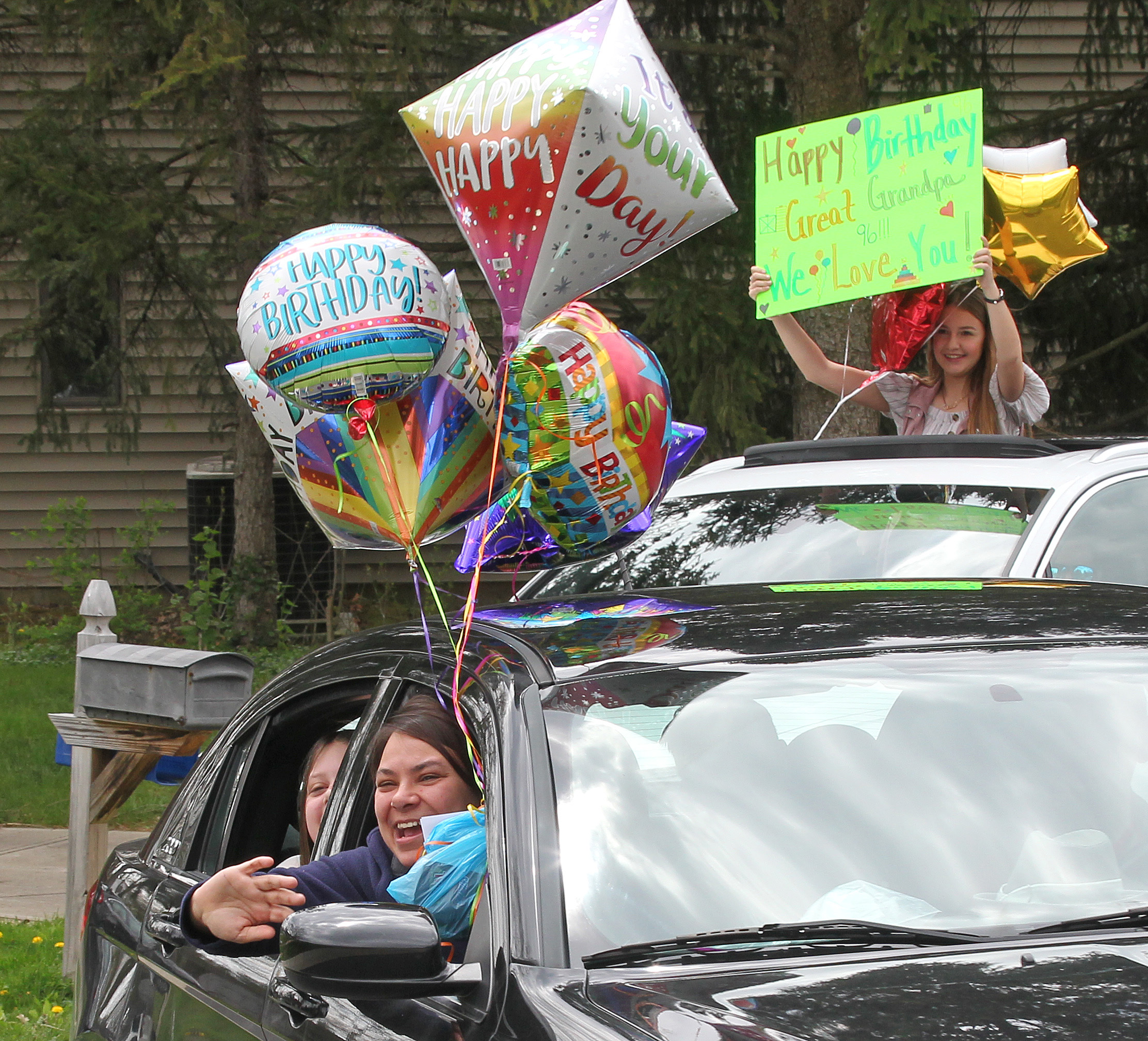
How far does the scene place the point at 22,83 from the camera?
1418 cm

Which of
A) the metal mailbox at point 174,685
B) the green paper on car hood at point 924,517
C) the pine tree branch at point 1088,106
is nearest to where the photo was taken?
the green paper on car hood at point 924,517

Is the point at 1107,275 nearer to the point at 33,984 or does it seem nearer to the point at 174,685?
the point at 174,685

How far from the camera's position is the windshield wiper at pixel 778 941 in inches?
86.3

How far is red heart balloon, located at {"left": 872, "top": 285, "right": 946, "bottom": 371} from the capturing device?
5766 millimetres

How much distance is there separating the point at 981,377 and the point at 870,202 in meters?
0.77

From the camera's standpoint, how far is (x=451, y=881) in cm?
262

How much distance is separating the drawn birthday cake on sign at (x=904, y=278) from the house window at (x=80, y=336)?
Answer: 6.21 metres

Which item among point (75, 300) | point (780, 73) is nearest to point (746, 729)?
point (780, 73)

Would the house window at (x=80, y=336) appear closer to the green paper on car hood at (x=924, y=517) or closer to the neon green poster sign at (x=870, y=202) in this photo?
the neon green poster sign at (x=870, y=202)

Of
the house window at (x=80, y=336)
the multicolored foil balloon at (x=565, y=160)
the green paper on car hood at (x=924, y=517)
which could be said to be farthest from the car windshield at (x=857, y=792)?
the house window at (x=80, y=336)

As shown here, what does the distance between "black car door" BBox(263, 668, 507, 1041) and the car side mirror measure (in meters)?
0.05

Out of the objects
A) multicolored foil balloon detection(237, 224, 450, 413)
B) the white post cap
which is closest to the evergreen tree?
the white post cap

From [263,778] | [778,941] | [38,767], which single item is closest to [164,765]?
[263,778]

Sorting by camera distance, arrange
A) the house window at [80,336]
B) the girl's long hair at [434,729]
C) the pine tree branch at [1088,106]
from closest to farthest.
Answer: the girl's long hair at [434,729] → the pine tree branch at [1088,106] → the house window at [80,336]
